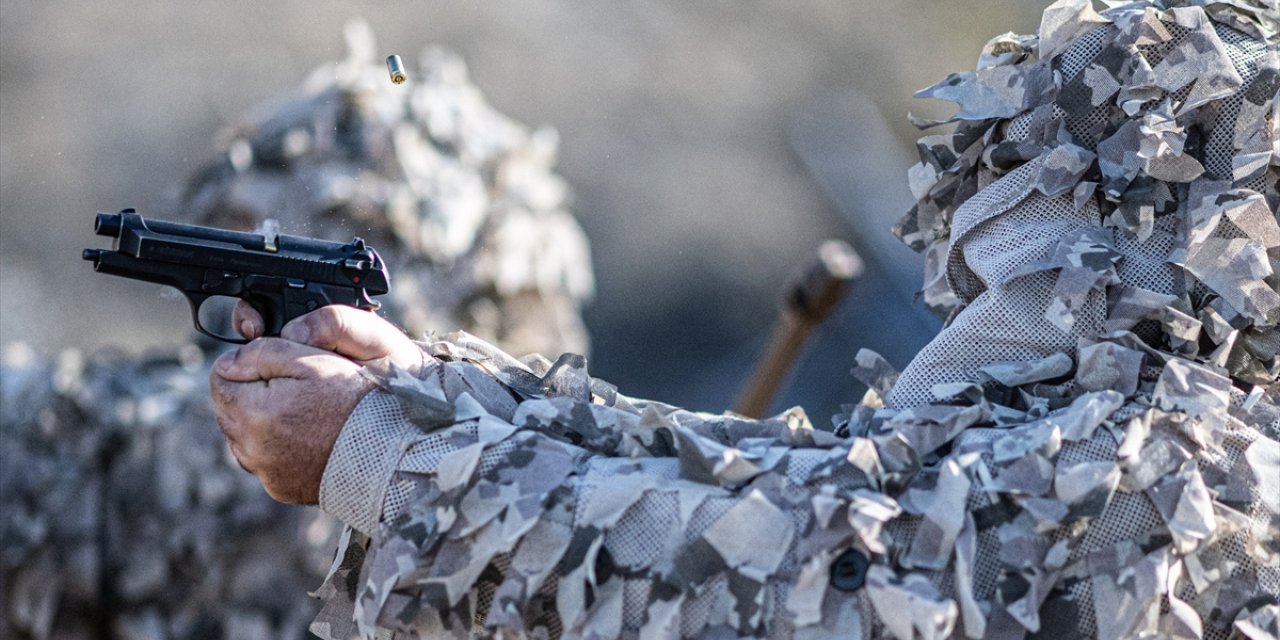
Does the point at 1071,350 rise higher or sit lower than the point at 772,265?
higher

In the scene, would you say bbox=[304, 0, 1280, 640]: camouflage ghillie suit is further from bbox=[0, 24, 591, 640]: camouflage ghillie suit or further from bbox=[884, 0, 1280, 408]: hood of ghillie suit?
bbox=[0, 24, 591, 640]: camouflage ghillie suit

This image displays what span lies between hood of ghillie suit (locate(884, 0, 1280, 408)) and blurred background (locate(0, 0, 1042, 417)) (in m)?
1.99

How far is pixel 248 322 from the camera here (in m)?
1.43

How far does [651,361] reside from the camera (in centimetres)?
532

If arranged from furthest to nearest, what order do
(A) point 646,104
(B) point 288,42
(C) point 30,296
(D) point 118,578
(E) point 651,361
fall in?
(A) point 646,104
(E) point 651,361
(B) point 288,42
(C) point 30,296
(D) point 118,578

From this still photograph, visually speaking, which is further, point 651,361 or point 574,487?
point 651,361

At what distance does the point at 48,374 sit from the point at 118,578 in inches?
16.5

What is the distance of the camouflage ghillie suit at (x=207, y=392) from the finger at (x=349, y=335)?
1.39 m

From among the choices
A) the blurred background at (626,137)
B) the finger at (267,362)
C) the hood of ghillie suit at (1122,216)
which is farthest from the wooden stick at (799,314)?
the finger at (267,362)

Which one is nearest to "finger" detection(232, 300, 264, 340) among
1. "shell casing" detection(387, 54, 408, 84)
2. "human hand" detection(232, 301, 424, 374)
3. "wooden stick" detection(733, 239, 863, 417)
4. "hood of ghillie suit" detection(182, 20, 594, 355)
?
"human hand" detection(232, 301, 424, 374)

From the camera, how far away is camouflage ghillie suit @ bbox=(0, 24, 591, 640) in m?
2.66

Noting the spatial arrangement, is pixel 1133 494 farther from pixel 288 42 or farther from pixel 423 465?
pixel 288 42

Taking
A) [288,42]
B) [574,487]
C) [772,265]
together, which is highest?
[288,42]

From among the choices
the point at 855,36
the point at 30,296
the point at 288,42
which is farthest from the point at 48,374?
the point at 855,36
